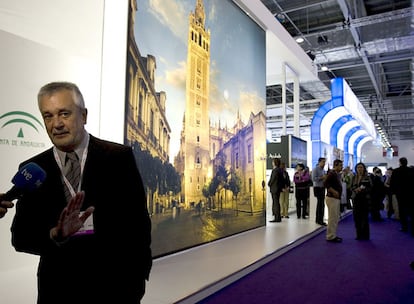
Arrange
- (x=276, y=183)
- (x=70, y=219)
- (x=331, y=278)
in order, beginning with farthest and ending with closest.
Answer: (x=276, y=183) < (x=331, y=278) < (x=70, y=219)

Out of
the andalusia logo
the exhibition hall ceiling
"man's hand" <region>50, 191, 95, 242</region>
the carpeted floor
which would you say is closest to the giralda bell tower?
the carpeted floor

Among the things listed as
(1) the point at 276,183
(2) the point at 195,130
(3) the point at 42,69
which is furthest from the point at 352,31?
(3) the point at 42,69

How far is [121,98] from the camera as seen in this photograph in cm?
366

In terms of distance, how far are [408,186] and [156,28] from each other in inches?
219

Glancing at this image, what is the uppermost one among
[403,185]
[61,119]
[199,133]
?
[199,133]

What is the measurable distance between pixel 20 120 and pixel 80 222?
2550 mm

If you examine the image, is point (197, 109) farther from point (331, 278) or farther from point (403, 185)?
point (403, 185)

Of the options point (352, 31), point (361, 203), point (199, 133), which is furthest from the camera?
point (352, 31)

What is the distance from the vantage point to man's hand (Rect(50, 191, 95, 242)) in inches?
40.9

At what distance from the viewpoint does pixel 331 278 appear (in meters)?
3.72

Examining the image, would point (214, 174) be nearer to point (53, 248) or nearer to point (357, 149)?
point (53, 248)

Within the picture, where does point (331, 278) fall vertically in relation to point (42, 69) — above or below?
below

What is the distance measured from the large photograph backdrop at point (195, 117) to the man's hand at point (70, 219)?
8.68ft

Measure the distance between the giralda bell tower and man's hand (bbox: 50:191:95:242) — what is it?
363 centimetres
